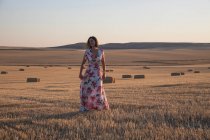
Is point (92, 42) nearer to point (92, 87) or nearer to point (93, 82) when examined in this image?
point (93, 82)

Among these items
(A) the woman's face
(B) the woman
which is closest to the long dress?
(B) the woman

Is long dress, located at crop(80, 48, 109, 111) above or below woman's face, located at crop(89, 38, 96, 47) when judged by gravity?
below

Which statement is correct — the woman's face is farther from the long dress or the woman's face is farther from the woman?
the long dress

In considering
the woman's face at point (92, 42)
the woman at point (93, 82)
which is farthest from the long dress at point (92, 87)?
the woman's face at point (92, 42)

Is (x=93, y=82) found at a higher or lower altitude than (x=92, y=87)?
higher

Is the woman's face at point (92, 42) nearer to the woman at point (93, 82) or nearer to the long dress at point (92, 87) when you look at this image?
the woman at point (93, 82)

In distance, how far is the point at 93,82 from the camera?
11023mm

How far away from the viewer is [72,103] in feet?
42.8

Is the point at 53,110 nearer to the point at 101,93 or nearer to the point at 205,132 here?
the point at 101,93

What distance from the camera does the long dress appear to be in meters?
10.9

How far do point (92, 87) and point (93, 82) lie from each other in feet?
0.42

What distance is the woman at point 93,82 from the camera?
35.6ft

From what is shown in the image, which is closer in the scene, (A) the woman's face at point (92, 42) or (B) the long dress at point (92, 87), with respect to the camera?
(A) the woman's face at point (92, 42)

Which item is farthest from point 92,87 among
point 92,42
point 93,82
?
point 92,42
